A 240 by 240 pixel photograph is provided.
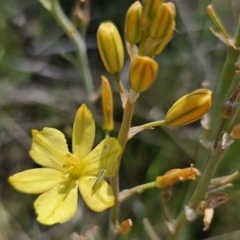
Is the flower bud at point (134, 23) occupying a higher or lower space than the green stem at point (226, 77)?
higher

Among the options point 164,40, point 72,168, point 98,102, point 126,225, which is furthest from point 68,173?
point 98,102

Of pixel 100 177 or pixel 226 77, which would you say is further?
pixel 226 77

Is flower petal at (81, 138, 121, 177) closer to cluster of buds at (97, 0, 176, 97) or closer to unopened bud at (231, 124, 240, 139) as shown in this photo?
cluster of buds at (97, 0, 176, 97)

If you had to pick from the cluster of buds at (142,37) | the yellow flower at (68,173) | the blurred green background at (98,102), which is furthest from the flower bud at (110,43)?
the blurred green background at (98,102)

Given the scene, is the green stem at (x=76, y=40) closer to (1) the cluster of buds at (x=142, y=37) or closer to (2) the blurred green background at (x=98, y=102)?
(2) the blurred green background at (x=98, y=102)

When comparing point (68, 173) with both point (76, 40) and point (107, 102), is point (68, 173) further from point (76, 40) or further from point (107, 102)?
point (76, 40)

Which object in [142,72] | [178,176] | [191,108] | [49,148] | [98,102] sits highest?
[142,72]

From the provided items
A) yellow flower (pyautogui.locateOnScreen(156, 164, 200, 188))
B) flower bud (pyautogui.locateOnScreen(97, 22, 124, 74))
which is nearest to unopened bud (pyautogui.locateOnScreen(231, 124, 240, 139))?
yellow flower (pyautogui.locateOnScreen(156, 164, 200, 188))

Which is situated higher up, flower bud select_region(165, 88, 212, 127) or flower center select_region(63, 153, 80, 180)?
flower bud select_region(165, 88, 212, 127)

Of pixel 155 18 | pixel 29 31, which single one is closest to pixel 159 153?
pixel 29 31
